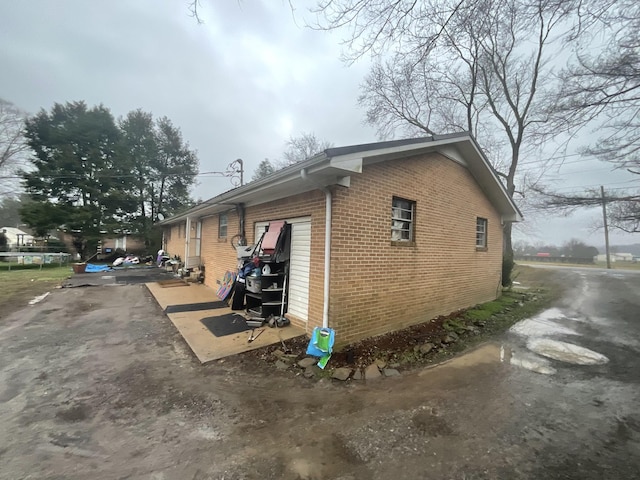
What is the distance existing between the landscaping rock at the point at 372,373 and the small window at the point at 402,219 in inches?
97.6

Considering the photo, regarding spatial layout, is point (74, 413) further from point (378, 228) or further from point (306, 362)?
point (378, 228)

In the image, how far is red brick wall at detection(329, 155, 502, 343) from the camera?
4.44m

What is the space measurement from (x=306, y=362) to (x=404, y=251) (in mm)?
2969

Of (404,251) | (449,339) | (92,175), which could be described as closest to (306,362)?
(404,251)

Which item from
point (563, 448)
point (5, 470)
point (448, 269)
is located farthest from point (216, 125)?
point (563, 448)

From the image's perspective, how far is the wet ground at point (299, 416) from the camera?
212cm

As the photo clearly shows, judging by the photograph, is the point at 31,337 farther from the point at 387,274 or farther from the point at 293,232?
the point at 387,274

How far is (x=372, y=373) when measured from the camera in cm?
377

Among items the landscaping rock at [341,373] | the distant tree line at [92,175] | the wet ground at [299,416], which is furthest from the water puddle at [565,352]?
the distant tree line at [92,175]

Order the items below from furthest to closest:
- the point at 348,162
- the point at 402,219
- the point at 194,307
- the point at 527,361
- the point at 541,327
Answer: the point at 194,307, the point at 541,327, the point at 402,219, the point at 527,361, the point at 348,162

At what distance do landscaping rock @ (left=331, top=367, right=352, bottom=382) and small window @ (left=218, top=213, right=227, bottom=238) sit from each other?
22.2ft

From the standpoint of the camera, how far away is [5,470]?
6.55 ft

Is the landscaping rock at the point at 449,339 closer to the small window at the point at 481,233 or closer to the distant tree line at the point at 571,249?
the small window at the point at 481,233

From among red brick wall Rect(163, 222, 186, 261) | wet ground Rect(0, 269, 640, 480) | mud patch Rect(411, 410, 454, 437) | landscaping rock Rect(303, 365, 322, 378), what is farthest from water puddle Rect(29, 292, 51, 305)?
mud patch Rect(411, 410, 454, 437)
